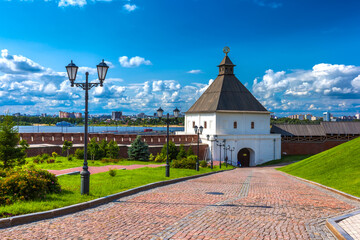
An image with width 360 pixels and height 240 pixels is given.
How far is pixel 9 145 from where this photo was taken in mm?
15992

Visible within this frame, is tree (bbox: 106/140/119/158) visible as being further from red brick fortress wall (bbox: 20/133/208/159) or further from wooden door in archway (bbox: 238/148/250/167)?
wooden door in archway (bbox: 238/148/250/167)

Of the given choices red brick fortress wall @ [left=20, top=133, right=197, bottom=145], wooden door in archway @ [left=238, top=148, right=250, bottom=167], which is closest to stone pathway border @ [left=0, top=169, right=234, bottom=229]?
red brick fortress wall @ [left=20, top=133, right=197, bottom=145]

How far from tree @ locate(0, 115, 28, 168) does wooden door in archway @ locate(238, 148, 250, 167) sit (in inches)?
1293

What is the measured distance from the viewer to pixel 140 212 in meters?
8.55

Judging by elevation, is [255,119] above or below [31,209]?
above

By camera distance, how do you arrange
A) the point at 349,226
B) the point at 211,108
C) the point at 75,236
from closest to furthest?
the point at 75,236 < the point at 349,226 < the point at 211,108

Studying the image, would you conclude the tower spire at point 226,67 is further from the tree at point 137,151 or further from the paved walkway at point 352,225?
the paved walkway at point 352,225

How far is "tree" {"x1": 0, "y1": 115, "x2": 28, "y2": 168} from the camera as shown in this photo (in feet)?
51.9

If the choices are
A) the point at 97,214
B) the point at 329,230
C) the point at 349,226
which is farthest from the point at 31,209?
the point at 349,226

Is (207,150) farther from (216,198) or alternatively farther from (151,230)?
(151,230)

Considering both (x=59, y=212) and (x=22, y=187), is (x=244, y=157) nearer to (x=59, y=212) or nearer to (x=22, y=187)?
(x=22, y=187)

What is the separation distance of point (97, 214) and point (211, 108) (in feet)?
118

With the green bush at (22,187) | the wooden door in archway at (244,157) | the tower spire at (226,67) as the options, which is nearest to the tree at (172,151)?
the wooden door in archway at (244,157)

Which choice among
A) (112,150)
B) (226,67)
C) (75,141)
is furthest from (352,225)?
(226,67)
